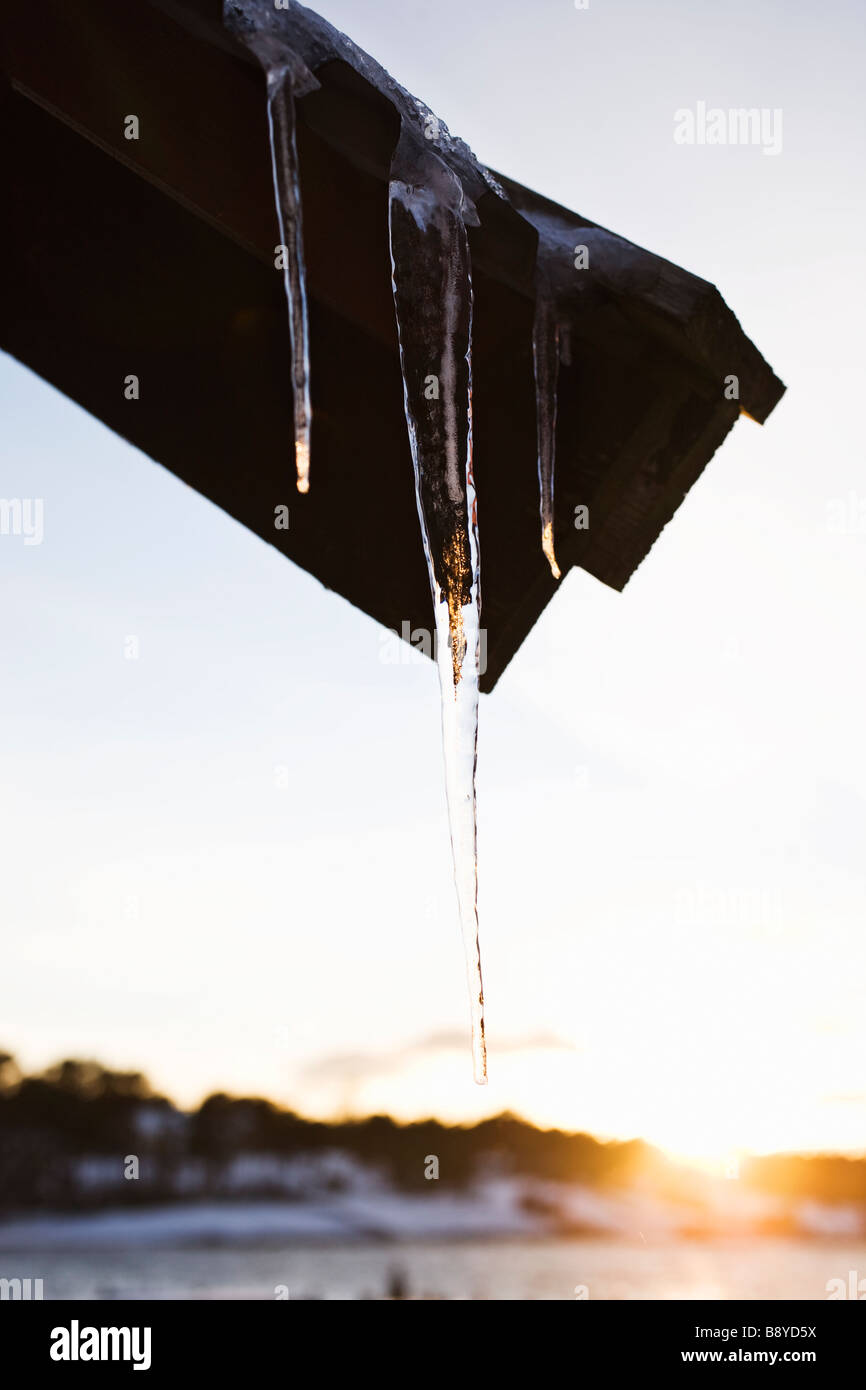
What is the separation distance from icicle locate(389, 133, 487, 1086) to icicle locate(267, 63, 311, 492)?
26 cm

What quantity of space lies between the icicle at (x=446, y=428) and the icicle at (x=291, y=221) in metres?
0.26

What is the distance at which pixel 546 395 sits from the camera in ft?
8.88

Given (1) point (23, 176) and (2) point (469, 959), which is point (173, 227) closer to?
(1) point (23, 176)

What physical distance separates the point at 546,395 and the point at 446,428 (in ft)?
1.02

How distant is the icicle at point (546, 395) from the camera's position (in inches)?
102

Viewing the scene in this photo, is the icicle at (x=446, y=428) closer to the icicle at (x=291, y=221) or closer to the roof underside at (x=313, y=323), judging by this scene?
the roof underside at (x=313, y=323)

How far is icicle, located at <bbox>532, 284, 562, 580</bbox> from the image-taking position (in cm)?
258

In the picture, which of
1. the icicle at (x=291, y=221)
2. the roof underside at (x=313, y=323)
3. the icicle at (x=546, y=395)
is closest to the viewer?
the icicle at (x=291, y=221)

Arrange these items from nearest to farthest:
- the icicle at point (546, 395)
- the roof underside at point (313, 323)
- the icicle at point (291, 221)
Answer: the icicle at point (291, 221)
the roof underside at point (313, 323)
the icicle at point (546, 395)

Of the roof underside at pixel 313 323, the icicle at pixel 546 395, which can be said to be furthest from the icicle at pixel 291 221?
the icicle at pixel 546 395

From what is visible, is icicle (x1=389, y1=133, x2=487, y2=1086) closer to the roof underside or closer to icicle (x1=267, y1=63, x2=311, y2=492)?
the roof underside
